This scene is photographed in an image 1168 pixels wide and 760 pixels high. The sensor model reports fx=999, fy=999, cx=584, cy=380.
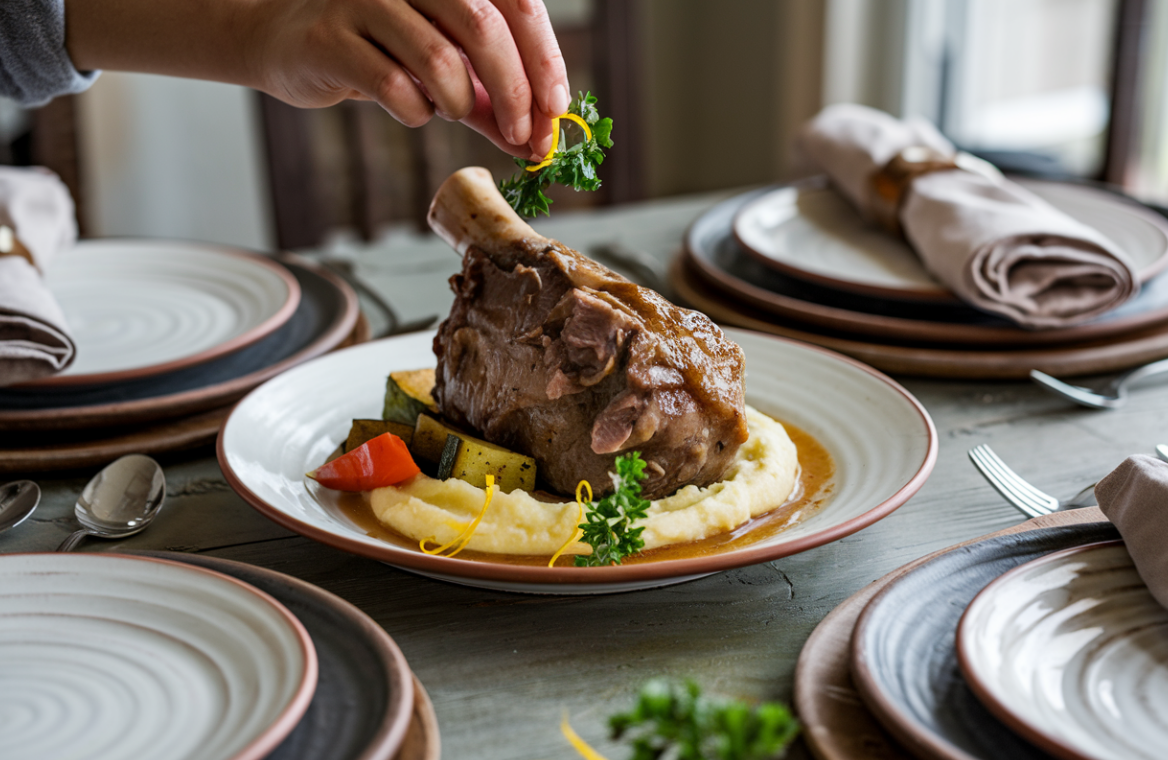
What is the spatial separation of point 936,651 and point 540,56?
44.0 inches

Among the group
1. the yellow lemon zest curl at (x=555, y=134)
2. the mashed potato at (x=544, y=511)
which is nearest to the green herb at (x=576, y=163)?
the yellow lemon zest curl at (x=555, y=134)

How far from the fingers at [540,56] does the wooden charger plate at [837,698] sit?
0.93m

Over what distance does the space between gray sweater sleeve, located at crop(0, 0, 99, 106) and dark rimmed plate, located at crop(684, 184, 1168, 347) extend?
5.13 ft

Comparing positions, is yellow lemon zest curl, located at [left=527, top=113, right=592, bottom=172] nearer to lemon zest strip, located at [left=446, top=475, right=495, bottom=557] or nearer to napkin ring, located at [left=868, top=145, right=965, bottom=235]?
lemon zest strip, located at [left=446, top=475, right=495, bottom=557]

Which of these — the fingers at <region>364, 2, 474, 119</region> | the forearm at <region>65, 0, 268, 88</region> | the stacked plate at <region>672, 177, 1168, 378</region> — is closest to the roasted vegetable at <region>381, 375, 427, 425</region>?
the fingers at <region>364, 2, 474, 119</region>

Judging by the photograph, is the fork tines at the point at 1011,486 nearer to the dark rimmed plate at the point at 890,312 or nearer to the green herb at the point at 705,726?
the dark rimmed plate at the point at 890,312

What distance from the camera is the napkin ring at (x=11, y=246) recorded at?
226 centimetres

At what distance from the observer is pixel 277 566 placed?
1501 millimetres

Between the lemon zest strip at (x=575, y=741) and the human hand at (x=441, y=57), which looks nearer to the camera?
the lemon zest strip at (x=575, y=741)

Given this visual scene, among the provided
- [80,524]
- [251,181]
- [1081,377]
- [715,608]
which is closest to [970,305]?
[1081,377]

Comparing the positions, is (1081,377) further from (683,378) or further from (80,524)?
(80,524)

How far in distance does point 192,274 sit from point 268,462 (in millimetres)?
1146

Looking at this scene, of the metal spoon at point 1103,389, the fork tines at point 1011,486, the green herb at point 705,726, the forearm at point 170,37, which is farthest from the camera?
the metal spoon at point 1103,389

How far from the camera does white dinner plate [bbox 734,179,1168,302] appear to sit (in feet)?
8.05
